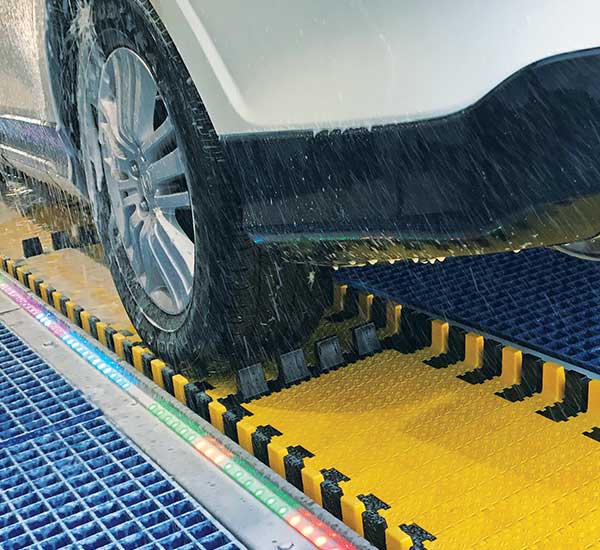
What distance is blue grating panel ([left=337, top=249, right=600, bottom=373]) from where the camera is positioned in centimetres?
282

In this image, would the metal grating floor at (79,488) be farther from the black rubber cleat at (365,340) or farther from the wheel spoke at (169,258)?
the black rubber cleat at (365,340)

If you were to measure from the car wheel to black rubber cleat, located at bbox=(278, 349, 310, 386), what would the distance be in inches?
2.1

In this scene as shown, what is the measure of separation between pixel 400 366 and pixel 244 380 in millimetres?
528

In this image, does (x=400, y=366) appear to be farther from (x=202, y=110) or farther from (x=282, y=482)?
(x=202, y=110)

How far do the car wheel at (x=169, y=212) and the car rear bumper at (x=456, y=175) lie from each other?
25cm

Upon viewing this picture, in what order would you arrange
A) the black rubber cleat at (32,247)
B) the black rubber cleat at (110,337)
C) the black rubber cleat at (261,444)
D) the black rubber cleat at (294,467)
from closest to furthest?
the black rubber cleat at (294,467) → the black rubber cleat at (261,444) → the black rubber cleat at (110,337) → the black rubber cleat at (32,247)

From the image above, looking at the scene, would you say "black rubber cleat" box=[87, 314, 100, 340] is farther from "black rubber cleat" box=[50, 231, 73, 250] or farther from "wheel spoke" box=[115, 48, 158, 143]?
"black rubber cleat" box=[50, 231, 73, 250]

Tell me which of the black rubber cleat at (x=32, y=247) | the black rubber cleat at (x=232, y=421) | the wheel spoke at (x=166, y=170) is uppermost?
the wheel spoke at (x=166, y=170)

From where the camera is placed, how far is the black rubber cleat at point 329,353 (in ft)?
9.11

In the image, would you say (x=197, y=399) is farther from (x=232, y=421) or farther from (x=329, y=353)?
(x=329, y=353)

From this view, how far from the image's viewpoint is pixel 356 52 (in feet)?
5.47

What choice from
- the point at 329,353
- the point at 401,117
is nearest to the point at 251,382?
the point at 329,353

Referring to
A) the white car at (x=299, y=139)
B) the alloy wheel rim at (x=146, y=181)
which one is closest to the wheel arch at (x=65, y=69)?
the white car at (x=299, y=139)

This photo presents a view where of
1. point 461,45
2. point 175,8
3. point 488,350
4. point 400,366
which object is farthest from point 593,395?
point 175,8
